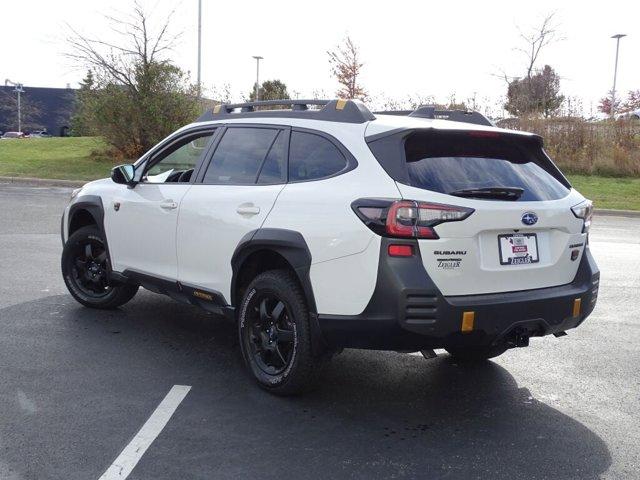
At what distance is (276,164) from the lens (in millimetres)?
4617

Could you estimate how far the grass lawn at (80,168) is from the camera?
19.0 metres

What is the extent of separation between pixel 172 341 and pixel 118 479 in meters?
2.34

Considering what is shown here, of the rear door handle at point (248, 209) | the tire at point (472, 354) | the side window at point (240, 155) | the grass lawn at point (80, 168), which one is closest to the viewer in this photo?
the rear door handle at point (248, 209)

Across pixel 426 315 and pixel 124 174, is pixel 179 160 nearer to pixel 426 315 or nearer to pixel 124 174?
pixel 124 174

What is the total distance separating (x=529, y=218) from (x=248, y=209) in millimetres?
1721

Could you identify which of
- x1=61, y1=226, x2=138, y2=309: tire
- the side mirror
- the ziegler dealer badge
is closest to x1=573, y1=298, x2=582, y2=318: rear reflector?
the ziegler dealer badge

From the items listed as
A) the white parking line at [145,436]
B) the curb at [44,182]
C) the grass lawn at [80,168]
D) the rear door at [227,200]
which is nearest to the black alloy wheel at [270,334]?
the rear door at [227,200]

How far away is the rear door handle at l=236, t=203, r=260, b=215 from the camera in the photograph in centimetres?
448

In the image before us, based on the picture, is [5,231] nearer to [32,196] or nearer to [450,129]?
[32,196]

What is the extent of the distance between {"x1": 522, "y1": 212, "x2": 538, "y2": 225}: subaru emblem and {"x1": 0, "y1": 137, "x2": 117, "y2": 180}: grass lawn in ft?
A: 61.5

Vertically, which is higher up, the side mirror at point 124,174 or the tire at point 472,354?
the side mirror at point 124,174

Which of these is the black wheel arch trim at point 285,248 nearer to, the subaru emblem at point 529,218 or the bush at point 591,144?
the subaru emblem at point 529,218

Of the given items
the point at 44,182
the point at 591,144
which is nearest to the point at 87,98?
the point at 44,182

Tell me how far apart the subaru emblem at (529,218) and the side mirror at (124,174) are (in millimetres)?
3198
